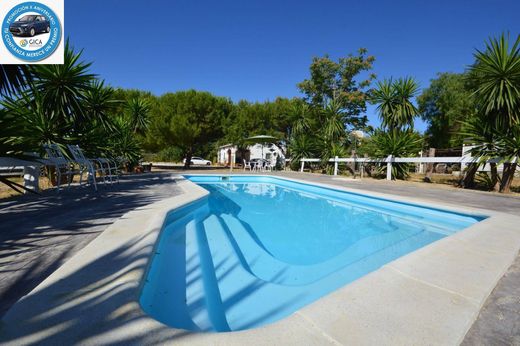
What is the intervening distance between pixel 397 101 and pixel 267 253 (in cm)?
1242

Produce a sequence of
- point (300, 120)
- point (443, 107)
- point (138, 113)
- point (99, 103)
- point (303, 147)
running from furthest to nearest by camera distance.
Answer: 1. point (443, 107)
2. point (300, 120)
3. point (303, 147)
4. point (138, 113)
5. point (99, 103)

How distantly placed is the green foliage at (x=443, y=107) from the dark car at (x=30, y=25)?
26124mm

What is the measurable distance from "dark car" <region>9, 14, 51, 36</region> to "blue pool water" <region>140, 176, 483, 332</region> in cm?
674

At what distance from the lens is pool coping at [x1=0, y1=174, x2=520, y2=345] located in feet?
4.10

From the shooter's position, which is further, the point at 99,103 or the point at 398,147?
the point at 398,147

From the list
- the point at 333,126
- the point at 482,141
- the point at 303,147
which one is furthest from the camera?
the point at 303,147

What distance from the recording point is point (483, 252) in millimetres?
2590

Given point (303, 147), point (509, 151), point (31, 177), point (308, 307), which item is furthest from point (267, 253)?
point (303, 147)

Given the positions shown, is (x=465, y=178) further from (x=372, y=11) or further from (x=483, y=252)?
(x=372, y=11)

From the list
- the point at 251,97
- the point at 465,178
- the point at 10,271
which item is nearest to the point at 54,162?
the point at 10,271

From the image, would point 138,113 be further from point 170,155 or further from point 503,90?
point 170,155

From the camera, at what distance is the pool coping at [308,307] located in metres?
1.25

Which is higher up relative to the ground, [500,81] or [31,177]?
[500,81]

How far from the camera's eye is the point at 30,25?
720 cm
